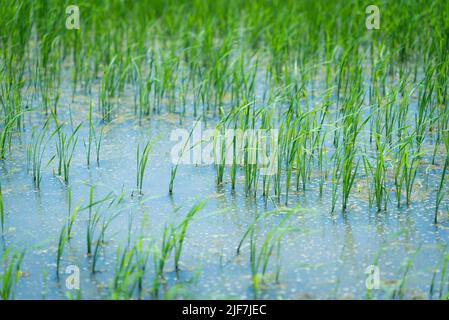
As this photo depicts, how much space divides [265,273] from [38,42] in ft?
8.70

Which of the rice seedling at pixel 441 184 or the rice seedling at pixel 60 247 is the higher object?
the rice seedling at pixel 441 184

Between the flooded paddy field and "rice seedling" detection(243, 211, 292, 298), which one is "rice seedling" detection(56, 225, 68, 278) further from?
"rice seedling" detection(243, 211, 292, 298)

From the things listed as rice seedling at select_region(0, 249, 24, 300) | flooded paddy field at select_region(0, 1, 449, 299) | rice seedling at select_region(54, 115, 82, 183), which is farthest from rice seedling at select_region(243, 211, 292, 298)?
rice seedling at select_region(54, 115, 82, 183)

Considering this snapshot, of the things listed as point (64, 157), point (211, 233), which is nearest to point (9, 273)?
point (211, 233)

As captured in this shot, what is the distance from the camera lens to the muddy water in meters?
2.23

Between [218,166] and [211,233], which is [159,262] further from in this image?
[218,166]

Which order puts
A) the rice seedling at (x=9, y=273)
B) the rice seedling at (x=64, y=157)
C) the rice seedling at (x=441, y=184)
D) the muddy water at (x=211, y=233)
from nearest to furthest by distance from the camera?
the rice seedling at (x=9, y=273) → the muddy water at (x=211, y=233) → the rice seedling at (x=441, y=184) → the rice seedling at (x=64, y=157)

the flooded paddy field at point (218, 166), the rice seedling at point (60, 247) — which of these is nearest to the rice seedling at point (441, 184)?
the flooded paddy field at point (218, 166)

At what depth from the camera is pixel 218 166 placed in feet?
9.59

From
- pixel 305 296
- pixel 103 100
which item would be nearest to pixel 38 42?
pixel 103 100

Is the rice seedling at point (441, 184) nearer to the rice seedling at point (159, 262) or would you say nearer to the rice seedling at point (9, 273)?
the rice seedling at point (159, 262)

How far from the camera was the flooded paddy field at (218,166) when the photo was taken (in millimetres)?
2281

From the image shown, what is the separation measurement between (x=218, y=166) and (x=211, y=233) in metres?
→ 0.44
